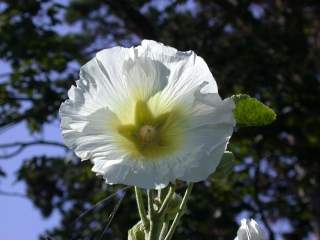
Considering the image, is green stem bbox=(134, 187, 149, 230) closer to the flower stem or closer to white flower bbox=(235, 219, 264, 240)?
the flower stem

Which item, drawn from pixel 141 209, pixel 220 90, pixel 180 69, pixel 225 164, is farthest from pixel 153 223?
pixel 220 90

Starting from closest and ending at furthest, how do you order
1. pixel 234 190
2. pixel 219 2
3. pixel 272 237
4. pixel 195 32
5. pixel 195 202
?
pixel 272 237 < pixel 195 202 < pixel 234 190 < pixel 219 2 < pixel 195 32

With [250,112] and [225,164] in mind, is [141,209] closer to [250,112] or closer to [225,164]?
[225,164]

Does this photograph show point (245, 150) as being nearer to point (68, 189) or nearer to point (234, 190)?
point (234, 190)

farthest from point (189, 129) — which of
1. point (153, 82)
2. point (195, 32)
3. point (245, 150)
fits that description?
point (195, 32)

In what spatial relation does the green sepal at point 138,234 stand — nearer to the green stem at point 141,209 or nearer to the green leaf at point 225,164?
the green stem at point 141,209

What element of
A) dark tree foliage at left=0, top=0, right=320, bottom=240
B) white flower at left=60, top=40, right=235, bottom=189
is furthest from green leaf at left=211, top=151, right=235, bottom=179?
dark tree foliage at left=0, top=0, right=320, bottom=240
